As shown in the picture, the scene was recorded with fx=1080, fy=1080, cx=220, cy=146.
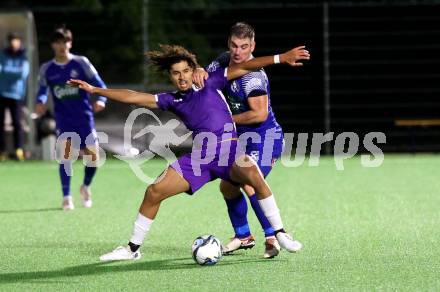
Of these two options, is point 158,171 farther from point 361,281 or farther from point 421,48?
point 361,281

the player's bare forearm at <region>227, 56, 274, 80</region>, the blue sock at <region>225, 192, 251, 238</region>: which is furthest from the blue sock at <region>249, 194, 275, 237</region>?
the player's bare forearm at <region>227, 56, 274, 80</region>

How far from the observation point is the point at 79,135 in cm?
1149

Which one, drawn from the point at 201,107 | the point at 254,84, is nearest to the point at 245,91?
the point at 254,84

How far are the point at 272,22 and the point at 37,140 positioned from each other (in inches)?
192

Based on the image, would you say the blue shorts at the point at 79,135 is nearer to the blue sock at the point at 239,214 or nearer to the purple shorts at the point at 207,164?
the blue sock at the point at 239,214

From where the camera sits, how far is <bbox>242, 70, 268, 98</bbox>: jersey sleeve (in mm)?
7719

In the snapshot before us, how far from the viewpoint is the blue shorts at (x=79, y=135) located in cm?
1145

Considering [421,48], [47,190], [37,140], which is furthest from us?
[421,48]

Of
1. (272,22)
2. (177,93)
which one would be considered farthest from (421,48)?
(177,93)

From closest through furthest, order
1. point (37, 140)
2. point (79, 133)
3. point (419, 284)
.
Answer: point (419, 284) → point (79, 133) → point (37, 140)

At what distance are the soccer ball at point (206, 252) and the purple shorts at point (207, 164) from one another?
36 cm

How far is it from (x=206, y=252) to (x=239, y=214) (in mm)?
834

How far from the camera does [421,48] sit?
1948cm

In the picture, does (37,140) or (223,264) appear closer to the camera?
(223,264)
